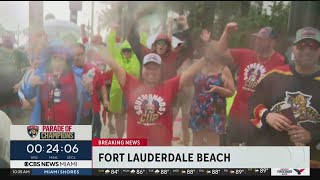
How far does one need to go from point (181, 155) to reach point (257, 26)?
100 centimetres

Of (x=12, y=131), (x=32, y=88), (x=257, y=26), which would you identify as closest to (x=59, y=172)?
(x=12, y=131)

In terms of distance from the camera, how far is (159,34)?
2.74m

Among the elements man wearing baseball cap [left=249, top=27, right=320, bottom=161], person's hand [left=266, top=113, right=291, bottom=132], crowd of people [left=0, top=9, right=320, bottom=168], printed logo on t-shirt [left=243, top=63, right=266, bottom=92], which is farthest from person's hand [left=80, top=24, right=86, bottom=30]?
person's hand [left=266, top=113, right=291, bottom=132]

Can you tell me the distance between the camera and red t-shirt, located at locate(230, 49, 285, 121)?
2738mm

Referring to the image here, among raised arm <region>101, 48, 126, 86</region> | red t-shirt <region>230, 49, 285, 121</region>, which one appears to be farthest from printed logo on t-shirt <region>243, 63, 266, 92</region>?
raised arm <region>101, 48, 126, 86</region>

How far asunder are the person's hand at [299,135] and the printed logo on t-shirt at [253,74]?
1.27 ft

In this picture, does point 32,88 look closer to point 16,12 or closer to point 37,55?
point 37,55

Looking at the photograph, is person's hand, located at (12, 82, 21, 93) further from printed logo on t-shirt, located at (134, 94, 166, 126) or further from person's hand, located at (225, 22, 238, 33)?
person's hand, located at (225, 22, 238, 33)

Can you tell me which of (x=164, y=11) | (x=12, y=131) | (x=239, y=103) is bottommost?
(x=12, y=131)

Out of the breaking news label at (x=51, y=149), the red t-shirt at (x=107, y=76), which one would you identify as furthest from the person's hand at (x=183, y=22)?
the breaking news label at (x=51, y=149)

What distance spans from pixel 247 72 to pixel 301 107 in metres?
0.43

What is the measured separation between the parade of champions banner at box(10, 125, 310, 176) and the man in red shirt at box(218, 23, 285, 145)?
11 centimetres

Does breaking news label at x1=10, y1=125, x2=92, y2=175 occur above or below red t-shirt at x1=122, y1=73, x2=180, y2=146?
below

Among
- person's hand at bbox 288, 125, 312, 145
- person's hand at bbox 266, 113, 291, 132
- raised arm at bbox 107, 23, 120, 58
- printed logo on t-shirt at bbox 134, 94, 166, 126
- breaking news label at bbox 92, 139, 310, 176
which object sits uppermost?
raised arm at bbox 107, 23, 120, 58
